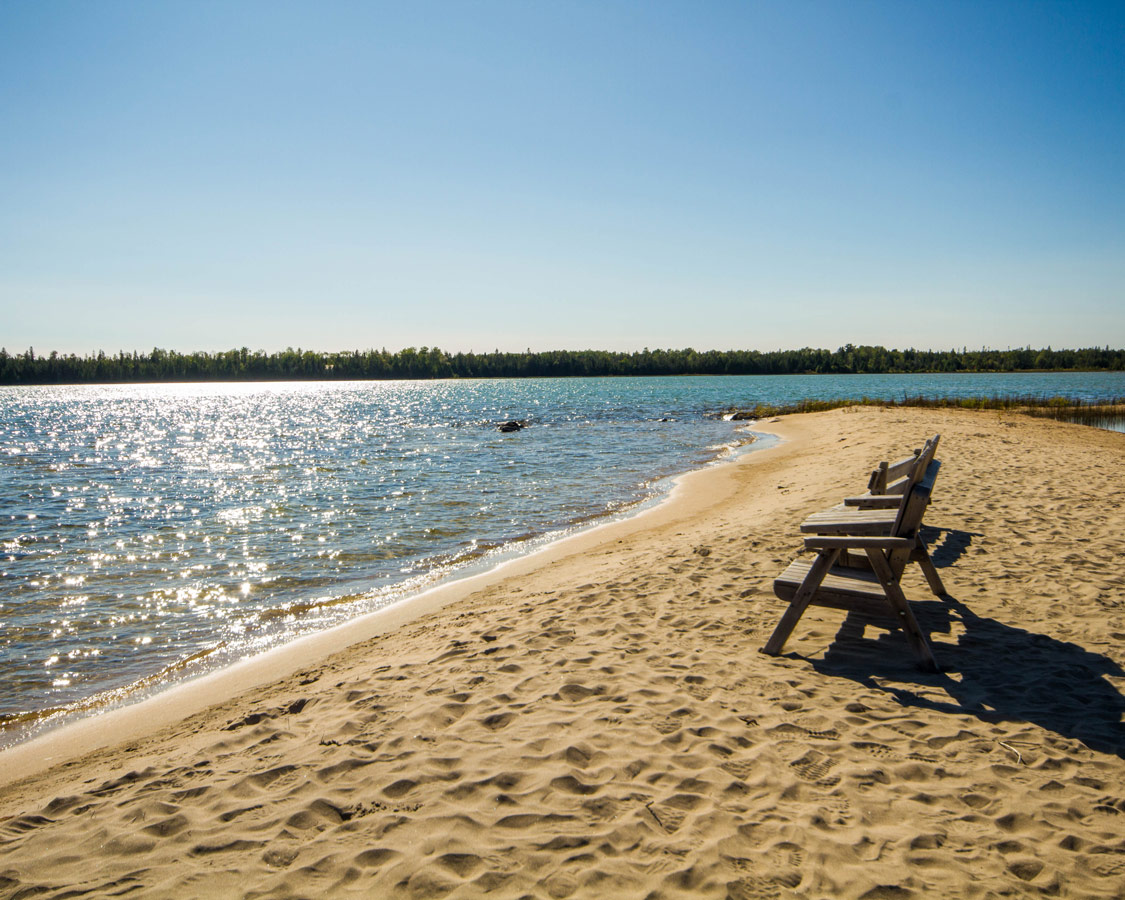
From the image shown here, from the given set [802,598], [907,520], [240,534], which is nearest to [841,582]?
[802,598]

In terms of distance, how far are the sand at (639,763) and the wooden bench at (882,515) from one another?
1.97 feet

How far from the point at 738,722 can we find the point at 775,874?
1378 millimetres

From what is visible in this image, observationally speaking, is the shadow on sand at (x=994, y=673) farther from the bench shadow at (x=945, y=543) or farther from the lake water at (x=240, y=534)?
the lake water at (x=240, y=534)

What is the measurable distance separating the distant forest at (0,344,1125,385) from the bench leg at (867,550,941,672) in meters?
169

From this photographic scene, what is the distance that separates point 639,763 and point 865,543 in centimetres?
245

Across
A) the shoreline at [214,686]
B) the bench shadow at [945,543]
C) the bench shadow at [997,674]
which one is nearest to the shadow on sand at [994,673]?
the bench shadow at [997,674]

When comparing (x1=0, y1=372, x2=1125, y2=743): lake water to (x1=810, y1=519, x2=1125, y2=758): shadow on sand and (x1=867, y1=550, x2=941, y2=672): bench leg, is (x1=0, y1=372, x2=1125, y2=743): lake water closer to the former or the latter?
(x1=810, y1=519, x2=1125, y2=758): shadow on sand

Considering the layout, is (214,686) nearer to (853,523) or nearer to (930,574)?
(853,523)

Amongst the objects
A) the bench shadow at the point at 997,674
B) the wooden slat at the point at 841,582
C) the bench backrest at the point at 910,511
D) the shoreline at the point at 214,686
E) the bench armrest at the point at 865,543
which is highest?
the bench backrest at the point at 910,511

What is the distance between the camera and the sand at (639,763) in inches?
117

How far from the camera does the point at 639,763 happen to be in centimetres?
379

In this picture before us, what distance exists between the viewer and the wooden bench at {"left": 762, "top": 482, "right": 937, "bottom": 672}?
4984mm

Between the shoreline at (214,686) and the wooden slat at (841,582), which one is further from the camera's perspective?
the shoreline at (214,686)

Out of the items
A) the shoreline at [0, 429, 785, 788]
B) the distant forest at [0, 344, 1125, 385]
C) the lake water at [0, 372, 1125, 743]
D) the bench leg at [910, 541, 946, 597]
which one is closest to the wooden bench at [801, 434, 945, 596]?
the bench leg at [910, 541, 946, 597]
